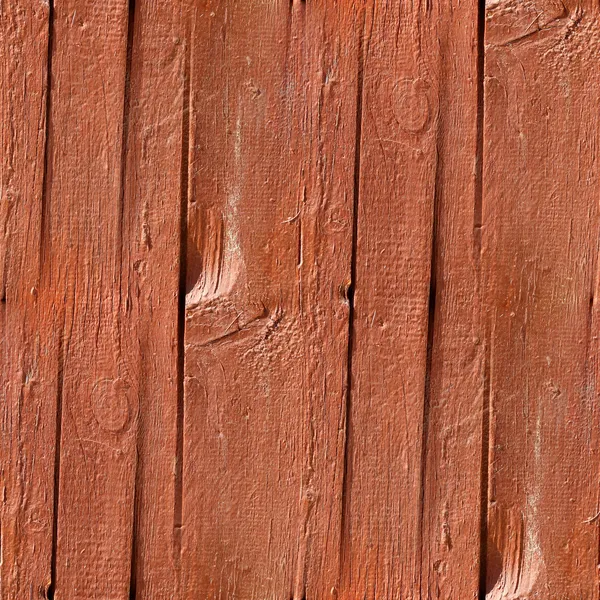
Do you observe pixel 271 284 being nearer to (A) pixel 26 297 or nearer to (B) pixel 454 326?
(B) pixel 454 326

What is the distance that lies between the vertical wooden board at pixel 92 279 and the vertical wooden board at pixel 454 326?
1.91 ft

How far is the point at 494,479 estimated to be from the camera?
170cm

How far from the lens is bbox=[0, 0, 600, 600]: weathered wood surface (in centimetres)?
168

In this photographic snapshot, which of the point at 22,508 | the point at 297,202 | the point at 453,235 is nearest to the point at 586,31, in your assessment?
the point at 453,235

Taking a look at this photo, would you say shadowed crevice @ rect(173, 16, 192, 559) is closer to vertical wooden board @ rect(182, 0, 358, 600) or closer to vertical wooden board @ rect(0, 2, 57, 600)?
vertical wooden board @ rect(182, 0, 358, 600)

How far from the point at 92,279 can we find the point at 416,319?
625 millimetres

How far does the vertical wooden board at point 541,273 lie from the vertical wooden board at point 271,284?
0.29 meters

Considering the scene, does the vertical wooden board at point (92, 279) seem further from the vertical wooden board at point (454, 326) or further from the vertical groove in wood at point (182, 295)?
the vertical wooden board at point (454, 326)

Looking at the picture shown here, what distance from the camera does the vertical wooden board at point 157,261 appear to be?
1.68 meters

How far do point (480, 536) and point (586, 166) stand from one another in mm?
743

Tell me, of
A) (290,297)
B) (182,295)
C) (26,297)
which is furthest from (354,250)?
(26,297)

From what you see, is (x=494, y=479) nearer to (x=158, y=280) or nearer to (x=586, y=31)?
(x=158, y=280)

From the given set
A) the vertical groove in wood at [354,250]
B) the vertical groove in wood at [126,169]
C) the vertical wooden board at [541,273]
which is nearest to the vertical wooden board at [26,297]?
the vertical groove in wood at [126,169]

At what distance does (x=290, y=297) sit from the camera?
5.54 ft
